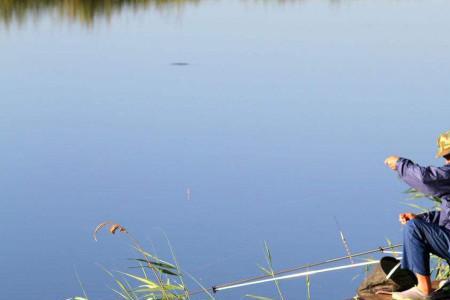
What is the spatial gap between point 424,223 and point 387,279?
404mm

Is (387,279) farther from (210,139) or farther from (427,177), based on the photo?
(210,139)

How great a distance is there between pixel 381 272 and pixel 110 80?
325 inches

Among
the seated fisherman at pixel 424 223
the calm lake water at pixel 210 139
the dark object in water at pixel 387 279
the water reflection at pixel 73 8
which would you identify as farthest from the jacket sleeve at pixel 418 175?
the water reflection at pixel 73 8

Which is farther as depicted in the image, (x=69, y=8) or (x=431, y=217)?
(x=69, y=8)

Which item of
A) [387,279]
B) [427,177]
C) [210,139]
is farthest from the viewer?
[210,139]

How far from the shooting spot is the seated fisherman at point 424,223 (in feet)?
14.1

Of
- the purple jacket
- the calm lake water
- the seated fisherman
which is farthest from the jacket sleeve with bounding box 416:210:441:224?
the calm lake water

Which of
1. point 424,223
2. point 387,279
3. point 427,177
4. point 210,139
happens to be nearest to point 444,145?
point 427,177

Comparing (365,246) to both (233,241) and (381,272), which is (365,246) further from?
(381,272)

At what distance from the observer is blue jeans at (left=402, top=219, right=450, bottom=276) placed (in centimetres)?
441

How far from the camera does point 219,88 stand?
1209 centimetres

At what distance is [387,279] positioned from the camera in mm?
4742

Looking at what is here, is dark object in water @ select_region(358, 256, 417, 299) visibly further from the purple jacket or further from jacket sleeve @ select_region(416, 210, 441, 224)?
the purple jacket

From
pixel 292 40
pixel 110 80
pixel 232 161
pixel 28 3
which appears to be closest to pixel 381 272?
pixel 232 161
